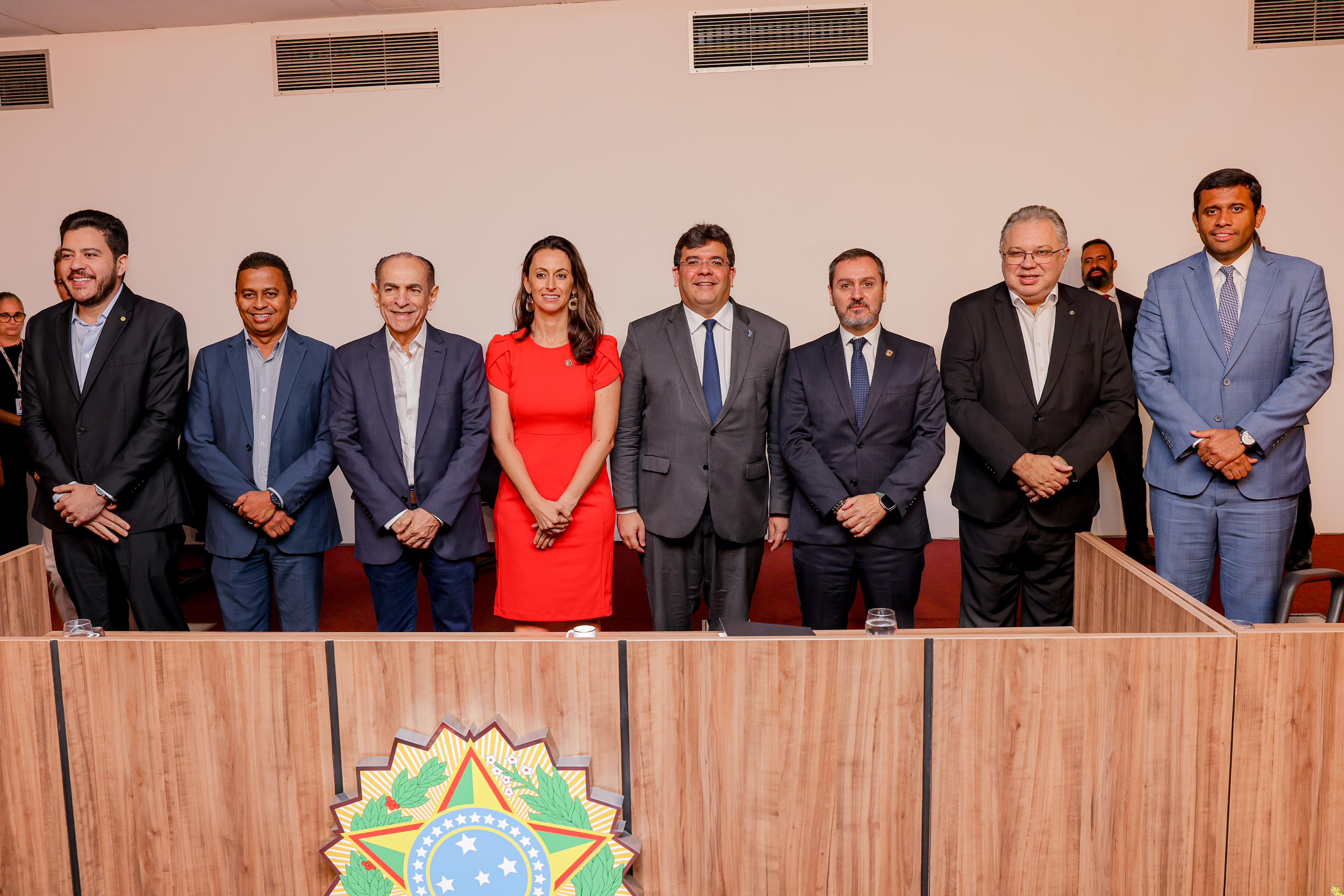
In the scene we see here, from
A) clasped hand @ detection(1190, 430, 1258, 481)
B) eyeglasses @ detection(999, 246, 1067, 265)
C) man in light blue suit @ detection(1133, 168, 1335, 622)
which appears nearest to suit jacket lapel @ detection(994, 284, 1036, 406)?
eyeglasses @ detection(999, 246, 1067, 265)

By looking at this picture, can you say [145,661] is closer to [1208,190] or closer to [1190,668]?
[1190,668]

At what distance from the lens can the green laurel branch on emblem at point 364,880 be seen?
1646mm

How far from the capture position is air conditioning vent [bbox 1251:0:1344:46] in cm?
488

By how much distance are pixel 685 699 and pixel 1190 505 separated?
76.3 inches

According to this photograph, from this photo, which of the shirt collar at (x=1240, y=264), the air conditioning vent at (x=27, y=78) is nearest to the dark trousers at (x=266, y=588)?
the shirt collar at (x=1240, y=264)

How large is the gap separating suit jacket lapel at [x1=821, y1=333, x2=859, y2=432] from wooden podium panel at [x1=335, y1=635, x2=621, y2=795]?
4.75ft

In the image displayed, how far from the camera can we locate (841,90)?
510 cm

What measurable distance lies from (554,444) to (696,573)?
0.62 meters

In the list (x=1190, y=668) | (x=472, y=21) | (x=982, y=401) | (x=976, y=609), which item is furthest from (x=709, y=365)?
(x=472, y=21)

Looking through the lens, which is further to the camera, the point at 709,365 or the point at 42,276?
the point at 42,276

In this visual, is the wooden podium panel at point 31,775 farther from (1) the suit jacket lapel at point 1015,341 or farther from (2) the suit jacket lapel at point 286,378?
(1) the suit jacket lapel at point 1015,341

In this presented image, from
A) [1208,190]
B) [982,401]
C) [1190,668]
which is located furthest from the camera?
[982,401]

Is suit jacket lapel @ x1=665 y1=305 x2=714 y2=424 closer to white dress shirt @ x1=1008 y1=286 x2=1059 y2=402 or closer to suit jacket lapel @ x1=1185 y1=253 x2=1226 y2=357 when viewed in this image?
white dress shirt @ x1=1008 y1=286 x2=1059 y2=402

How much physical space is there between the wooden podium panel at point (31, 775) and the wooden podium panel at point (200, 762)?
0.04m
